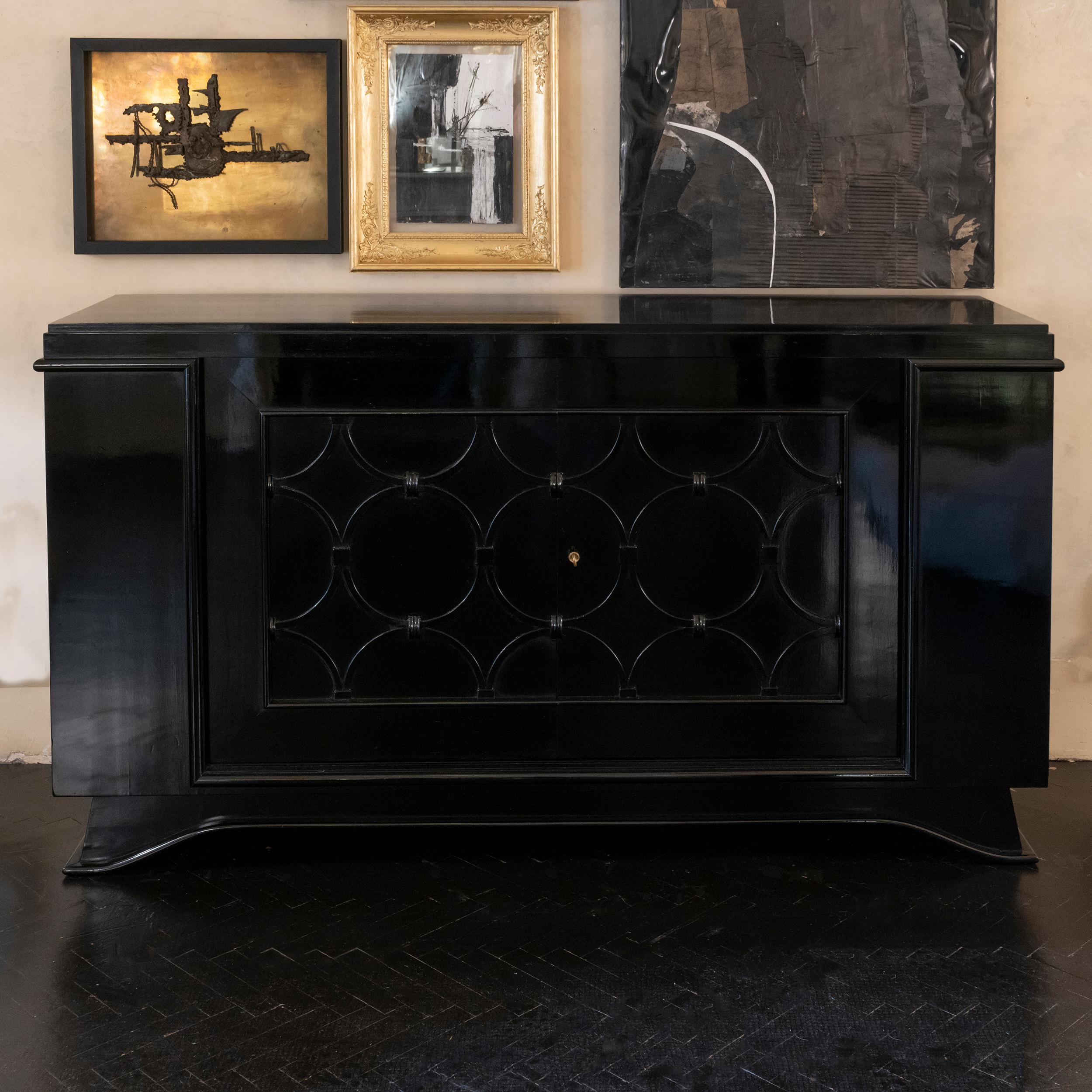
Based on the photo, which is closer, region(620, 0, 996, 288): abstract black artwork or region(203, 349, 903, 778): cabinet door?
region(203, 349, 903, 778): cabinet door

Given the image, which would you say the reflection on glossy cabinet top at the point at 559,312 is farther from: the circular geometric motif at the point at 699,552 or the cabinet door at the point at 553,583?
the circular geometric motif at the point at 699,552

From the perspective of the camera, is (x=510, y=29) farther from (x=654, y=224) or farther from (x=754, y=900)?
(x=754, y=900)

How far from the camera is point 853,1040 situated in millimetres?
2477

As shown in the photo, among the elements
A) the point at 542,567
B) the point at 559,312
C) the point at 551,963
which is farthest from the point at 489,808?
the point at 559,312

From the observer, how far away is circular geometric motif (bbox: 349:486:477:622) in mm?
3119

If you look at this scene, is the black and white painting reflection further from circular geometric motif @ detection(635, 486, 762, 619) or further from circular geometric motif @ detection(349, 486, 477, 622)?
circular geometric motif @ detection(635, 486, 762, 619)

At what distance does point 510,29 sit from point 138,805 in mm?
2480

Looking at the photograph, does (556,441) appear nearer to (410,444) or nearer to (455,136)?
(410,444)

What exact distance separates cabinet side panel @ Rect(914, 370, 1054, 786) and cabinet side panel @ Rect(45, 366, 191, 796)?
1.87 m

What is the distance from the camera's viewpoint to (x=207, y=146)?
374 cm

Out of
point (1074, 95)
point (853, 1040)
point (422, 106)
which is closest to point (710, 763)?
point (853, 1040)

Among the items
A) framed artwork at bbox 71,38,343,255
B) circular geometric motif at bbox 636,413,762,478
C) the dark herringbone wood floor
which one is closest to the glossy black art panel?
circular geometric motif at bbox 636,413,762,478

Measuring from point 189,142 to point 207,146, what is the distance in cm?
5

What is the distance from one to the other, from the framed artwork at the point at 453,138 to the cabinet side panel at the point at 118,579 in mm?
1042
